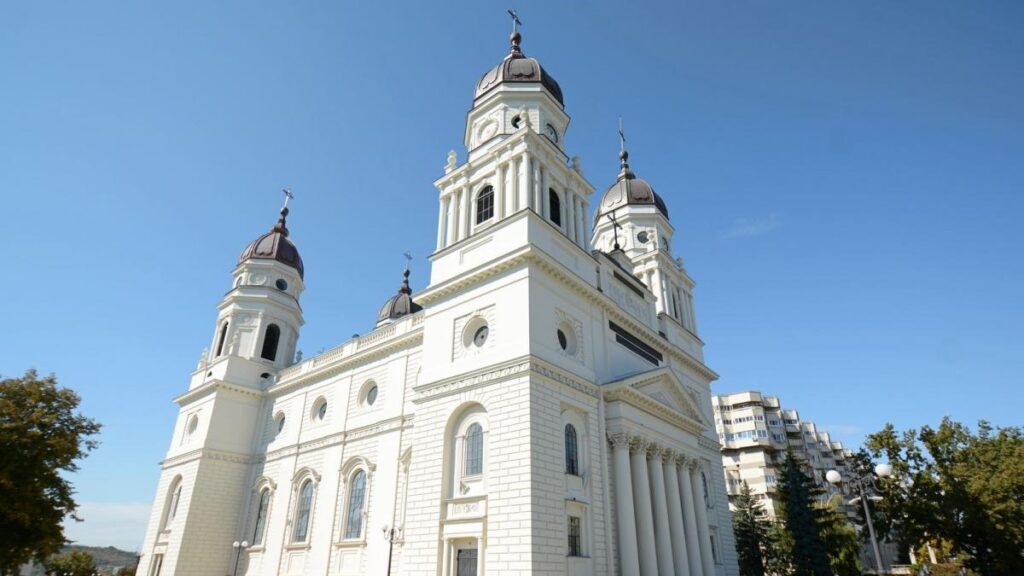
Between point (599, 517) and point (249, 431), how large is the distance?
24744 millimetres

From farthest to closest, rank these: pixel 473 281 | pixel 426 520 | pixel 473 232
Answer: pixel 473 232 < pixel 473 281 < pixel 426 520

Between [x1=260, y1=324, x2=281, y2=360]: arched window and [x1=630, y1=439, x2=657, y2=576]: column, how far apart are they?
2628 centimetres

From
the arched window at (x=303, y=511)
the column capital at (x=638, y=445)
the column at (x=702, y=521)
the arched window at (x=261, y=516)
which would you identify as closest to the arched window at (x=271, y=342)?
the arched window at (x=261, y=516)

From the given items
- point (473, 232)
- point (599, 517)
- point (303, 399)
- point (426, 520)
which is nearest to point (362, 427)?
point (303, 399)

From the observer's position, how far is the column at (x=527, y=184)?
22.9 metres

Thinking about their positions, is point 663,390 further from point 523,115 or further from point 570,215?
point 523,115

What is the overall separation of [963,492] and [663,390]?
1693 cm

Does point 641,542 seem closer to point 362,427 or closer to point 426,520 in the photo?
point 426,520

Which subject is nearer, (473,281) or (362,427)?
(473,281)

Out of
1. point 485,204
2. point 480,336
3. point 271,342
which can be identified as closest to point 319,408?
A: point 271,342

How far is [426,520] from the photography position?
19234mm

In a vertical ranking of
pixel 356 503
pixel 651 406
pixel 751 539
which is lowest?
pixel 751 539

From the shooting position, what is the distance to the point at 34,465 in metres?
21.1

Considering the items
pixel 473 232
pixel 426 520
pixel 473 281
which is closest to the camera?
pixel 426 520
